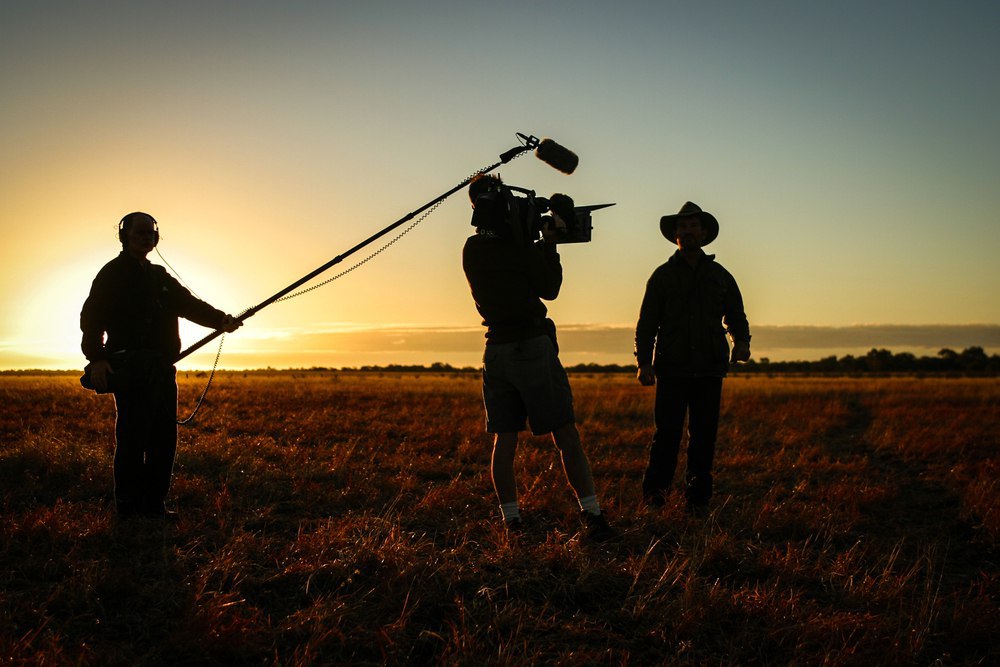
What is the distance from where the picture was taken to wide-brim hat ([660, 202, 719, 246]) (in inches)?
228

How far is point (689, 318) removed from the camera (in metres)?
5.64

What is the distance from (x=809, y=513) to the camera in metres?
5.58

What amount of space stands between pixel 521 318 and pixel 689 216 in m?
2.20

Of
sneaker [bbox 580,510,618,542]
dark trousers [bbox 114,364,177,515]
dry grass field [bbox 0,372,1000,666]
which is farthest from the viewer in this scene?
dark trousers [bbox 114,364,177,515]

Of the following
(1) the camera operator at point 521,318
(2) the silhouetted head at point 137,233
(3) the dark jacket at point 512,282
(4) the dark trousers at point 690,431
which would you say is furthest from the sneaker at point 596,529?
(2) the silhouetted head at point 137,233

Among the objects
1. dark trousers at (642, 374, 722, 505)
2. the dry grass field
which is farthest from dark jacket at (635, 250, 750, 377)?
the dry grass field

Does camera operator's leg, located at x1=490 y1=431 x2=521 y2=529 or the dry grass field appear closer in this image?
the dry grass field

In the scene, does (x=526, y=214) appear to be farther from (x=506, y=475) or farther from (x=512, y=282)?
(x=506, y=475)

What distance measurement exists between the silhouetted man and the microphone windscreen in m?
2.88

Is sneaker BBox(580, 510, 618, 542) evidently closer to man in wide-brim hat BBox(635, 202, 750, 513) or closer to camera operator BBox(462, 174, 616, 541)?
camera operator BBox(462, 174, 616, 541)

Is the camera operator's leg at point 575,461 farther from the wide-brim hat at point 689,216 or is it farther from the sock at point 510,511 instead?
the wide-brim hat at point 689,216

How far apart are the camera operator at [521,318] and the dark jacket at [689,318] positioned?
4.98ft

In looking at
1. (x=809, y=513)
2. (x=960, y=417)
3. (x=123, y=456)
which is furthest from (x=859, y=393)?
(x=123, y=456)

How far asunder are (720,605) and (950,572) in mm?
2337
